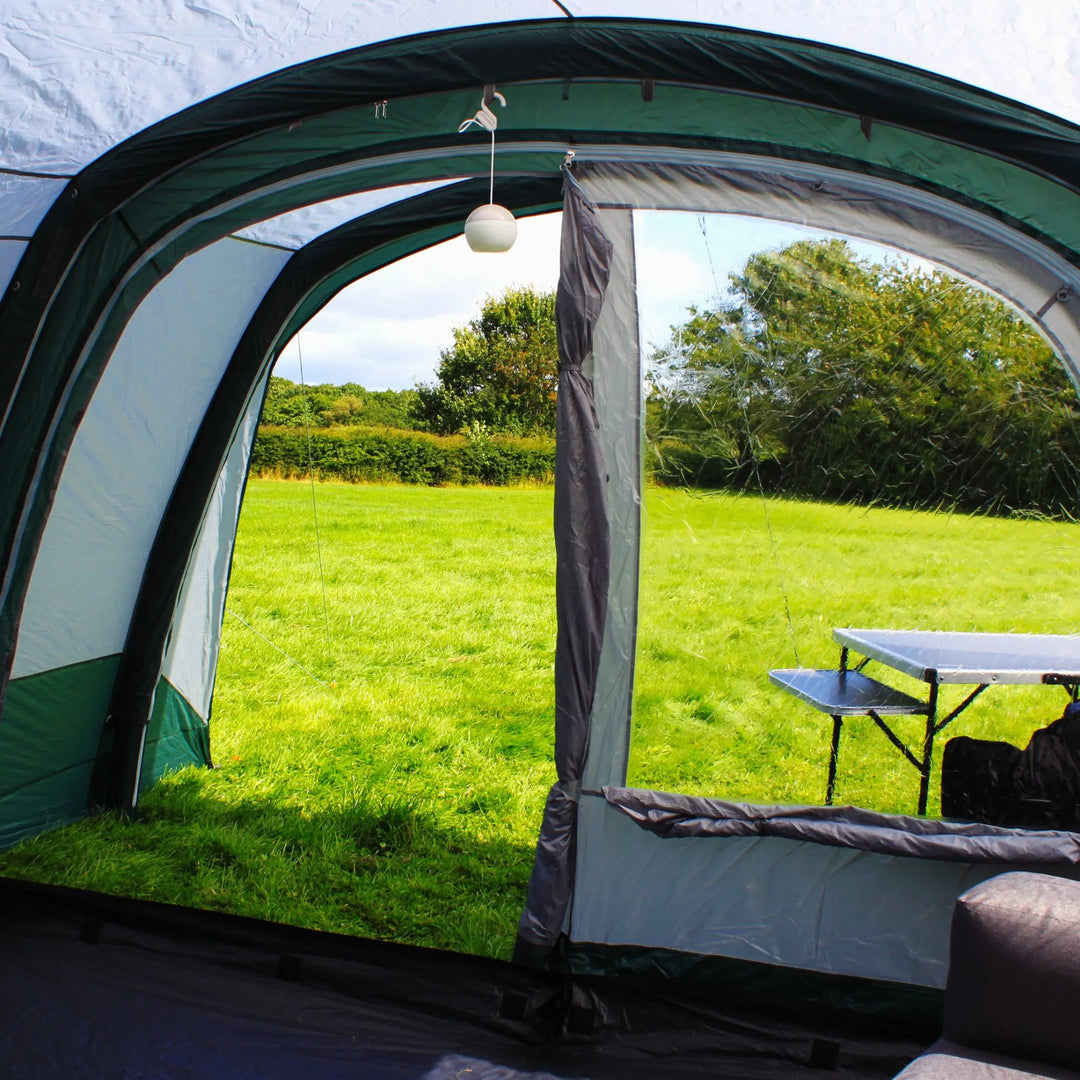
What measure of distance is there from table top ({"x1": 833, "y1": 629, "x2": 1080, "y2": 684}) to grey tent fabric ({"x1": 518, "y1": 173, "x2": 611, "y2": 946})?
65 centimetres

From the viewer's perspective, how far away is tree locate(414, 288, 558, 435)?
59.2 ft

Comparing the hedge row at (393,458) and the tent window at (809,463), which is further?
the hedge row at (393,458)

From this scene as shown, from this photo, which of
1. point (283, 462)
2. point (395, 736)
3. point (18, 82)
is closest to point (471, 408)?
point (283, 462)

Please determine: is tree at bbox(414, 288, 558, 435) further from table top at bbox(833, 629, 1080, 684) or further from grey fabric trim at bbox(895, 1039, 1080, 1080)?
grey fabric trim at bbox(895, 1039, 1080, 1080)

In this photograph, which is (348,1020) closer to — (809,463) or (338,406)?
(809,463)

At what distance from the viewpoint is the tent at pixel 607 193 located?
1.86m

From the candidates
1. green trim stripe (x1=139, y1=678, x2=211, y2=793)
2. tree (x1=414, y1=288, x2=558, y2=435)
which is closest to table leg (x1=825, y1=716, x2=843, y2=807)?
green trim stripe (x1=139, y1=678, x2=211, y2=793)

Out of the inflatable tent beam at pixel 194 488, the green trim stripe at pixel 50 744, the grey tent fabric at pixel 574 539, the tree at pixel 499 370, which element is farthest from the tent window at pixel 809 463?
the tree at pixel 499 370

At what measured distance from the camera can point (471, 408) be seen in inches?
710

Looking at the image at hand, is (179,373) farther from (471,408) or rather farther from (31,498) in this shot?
(471,408)

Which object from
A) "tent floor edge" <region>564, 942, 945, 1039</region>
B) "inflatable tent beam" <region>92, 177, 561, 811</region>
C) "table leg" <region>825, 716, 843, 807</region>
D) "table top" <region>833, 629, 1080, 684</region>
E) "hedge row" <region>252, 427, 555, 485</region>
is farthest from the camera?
"hedge row" <region>252, 427, 555, 485</region>

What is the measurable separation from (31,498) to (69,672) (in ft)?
2.60

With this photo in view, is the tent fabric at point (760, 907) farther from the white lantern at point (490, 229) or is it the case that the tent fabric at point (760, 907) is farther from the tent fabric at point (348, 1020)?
the white lantern at point (490, 229)

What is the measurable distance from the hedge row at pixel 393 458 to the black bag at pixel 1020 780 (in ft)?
33.9
